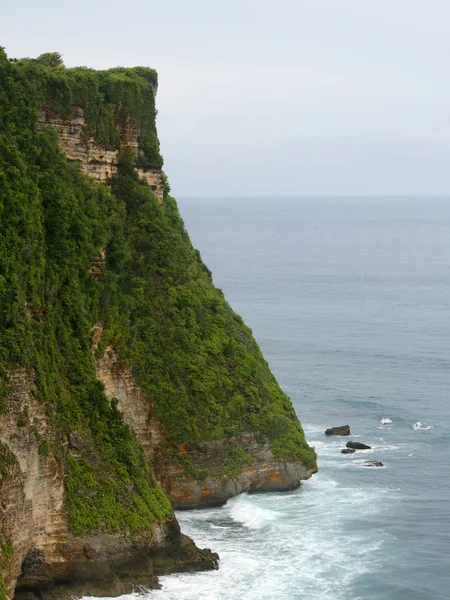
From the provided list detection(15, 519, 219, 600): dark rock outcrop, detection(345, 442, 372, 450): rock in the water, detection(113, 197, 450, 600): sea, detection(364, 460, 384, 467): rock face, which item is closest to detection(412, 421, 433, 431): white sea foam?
detection(113, 197, 450, 600): sea

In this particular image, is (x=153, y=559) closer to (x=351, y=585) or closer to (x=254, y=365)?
(x=351, y=585)

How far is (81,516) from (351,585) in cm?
1012

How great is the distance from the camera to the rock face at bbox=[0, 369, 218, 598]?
129ft

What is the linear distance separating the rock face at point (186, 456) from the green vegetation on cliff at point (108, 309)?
43 cm

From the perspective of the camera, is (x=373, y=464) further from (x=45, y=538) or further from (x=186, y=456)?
(x=45, y=538)

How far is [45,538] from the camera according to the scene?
41.2 m

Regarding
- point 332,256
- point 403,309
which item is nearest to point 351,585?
point 403,309

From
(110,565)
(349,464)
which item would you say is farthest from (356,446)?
(110,565)

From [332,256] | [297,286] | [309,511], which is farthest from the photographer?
[332,256]

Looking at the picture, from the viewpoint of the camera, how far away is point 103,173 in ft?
162

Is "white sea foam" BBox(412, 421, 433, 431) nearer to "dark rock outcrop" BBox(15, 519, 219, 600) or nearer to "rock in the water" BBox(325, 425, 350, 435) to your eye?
"rock in the water" BBox(325, 425, 350, 435)

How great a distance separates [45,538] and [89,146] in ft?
48.8

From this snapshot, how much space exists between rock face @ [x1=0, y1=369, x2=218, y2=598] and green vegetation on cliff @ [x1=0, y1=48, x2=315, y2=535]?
1.47 ft

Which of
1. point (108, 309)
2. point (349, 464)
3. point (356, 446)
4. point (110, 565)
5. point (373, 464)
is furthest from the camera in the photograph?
point (356, 446)
